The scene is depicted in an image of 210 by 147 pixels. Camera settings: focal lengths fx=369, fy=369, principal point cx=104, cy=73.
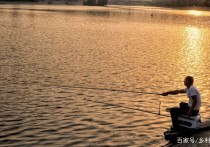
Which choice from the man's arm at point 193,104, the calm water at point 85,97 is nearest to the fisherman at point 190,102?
the man's arm at point 193,104

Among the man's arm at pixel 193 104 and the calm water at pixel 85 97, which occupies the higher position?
the man's arm at pixel 193 104

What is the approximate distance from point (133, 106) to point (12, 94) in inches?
326

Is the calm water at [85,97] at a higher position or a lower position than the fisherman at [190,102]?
lower

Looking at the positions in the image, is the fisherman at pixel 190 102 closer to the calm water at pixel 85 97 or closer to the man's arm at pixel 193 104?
the man's arm at pixel 193 104

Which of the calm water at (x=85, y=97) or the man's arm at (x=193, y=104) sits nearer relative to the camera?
the man's arm at (x=193, y=104)

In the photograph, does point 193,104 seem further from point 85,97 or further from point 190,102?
point 85,97

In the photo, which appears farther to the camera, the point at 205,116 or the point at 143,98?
the point at 143,98

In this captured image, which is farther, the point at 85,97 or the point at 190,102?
the point at 85,97

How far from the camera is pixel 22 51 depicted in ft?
153

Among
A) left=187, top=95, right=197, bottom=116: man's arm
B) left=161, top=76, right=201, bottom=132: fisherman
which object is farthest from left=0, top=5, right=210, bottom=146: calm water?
left=187, top=95, right=197, bottom=116: man's arm

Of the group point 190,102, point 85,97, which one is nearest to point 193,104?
point 190,102

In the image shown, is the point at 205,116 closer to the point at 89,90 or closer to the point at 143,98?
the point at 143,98

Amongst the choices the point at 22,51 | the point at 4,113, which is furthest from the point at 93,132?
the point at 22,51

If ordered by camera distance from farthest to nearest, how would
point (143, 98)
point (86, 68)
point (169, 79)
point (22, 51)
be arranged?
point (22, 51) < point (86, 68) < point (169, 79) < point (143, 98)
